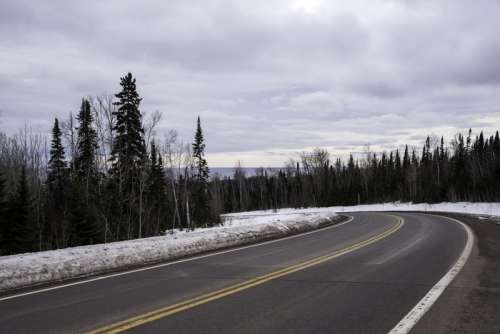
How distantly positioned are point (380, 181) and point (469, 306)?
9756 cm

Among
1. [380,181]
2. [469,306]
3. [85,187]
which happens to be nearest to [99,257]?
[469,306]

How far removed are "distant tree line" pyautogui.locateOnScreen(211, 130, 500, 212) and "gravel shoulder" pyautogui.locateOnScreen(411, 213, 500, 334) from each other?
60153mm

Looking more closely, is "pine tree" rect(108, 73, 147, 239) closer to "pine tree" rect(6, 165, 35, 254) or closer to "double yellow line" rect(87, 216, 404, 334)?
"pine tree" rect(6, 165, 35, 254)

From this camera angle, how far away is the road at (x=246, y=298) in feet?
17.4

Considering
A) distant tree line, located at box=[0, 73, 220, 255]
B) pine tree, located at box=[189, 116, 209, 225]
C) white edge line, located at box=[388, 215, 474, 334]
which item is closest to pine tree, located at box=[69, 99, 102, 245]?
distant tree line, located at box=[0, 73, 220, 255]

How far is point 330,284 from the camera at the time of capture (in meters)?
7.53

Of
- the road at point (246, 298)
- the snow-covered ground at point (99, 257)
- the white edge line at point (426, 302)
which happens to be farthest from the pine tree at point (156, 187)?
the white edge line at point (426, 302)

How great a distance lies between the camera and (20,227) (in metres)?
34.2

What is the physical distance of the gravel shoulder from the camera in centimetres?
510

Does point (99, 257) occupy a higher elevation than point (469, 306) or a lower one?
higher

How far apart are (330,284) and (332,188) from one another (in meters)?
97.3

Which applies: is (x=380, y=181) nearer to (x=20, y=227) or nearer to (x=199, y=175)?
(x=199, y=175)

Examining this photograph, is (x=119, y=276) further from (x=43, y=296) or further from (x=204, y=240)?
(x=204, y=240)

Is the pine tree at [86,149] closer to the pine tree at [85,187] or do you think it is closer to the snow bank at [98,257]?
the pine tree at [85,187]
